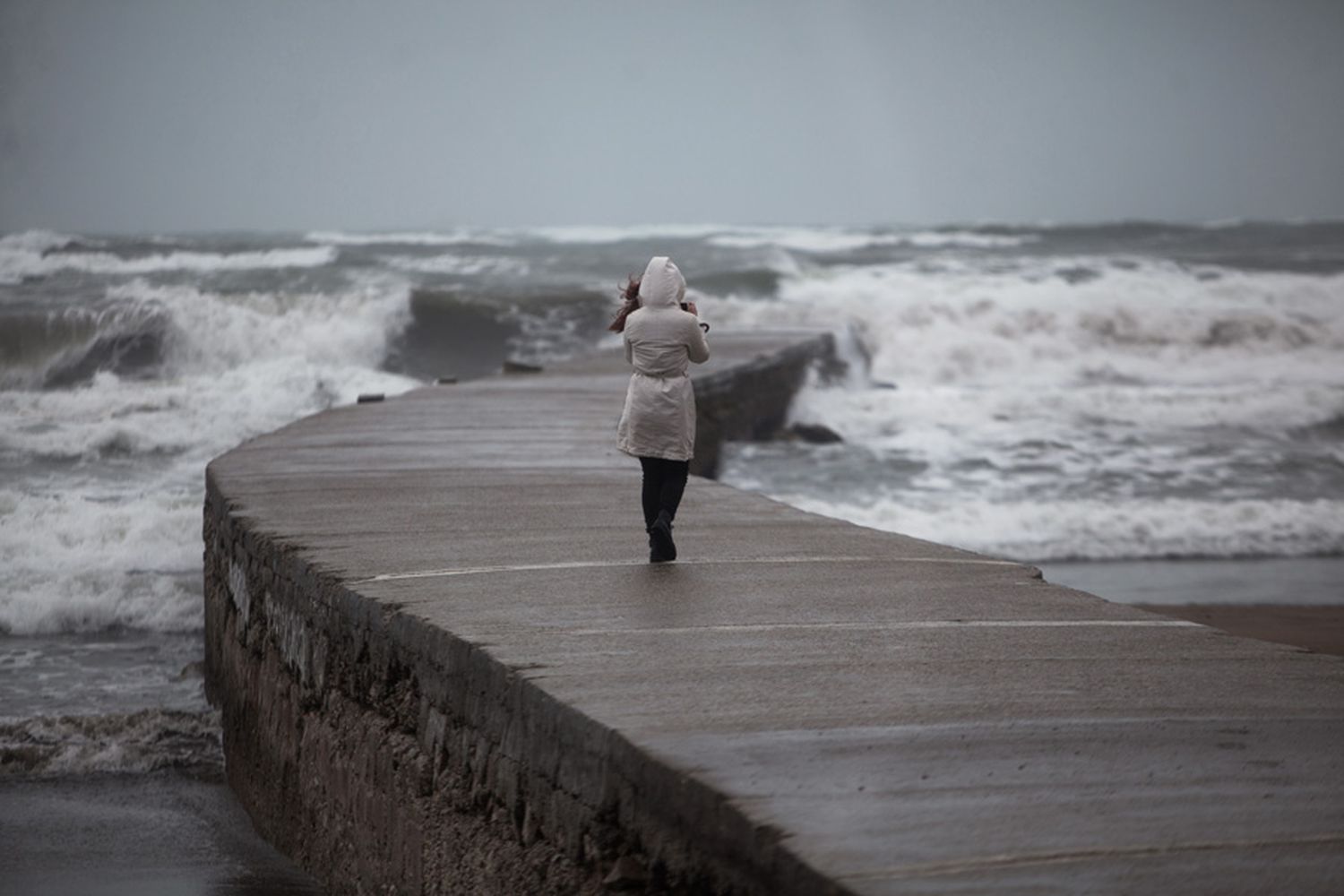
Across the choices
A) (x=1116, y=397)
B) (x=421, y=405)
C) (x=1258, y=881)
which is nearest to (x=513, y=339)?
(x=1116, y=397)

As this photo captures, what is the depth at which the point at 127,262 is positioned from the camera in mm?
29781

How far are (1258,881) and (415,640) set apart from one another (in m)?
2.23

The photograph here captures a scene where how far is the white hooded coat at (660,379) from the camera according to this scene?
16.9 feet

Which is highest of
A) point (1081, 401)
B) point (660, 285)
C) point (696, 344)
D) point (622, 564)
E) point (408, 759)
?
point (660, 285)

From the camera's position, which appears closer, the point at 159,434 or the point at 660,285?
the point at 660,285

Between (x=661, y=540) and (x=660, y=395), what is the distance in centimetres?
45

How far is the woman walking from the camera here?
5160mm

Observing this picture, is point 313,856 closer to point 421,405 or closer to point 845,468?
point 421,405

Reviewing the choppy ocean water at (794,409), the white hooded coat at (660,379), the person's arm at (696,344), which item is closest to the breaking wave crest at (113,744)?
the choppy ocean water at (794,409)

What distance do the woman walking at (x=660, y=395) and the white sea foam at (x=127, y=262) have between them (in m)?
24.1

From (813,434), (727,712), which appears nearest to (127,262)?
(813,434)

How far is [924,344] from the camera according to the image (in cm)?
2594

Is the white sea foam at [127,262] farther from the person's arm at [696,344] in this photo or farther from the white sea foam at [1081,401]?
the person's arm at [696,344]

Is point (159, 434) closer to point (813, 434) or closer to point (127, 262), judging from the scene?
point (813, 434)
